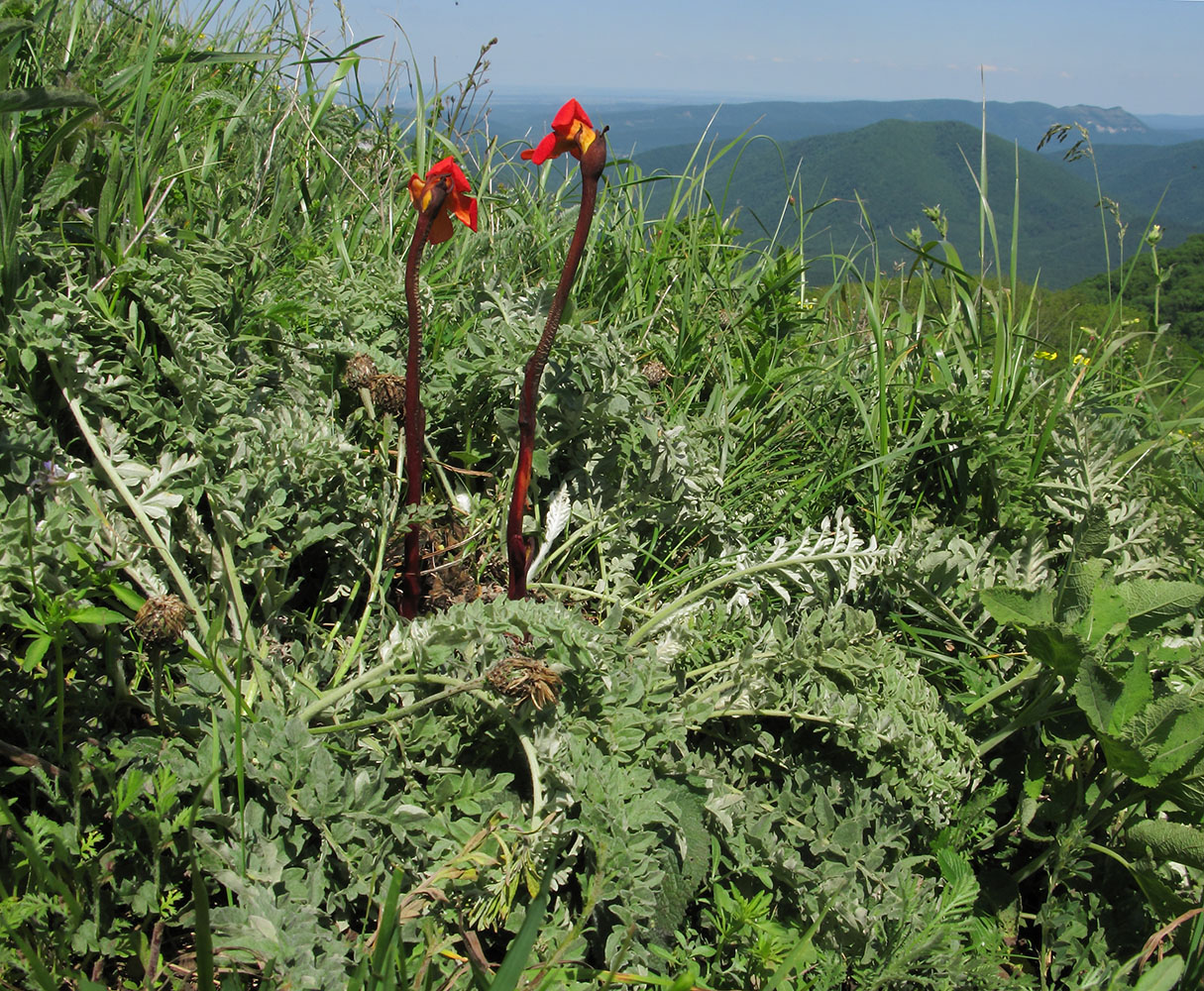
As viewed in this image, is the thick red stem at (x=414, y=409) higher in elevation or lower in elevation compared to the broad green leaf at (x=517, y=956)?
higher

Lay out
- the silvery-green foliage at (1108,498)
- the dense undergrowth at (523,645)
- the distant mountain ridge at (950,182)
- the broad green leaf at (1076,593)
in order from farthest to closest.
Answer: the distant mountain ridge at (950,182) < the silvery-green foliage at (1108,498) < the broad green leaf at (1076,593) < the dense undergrowth at (523,645)

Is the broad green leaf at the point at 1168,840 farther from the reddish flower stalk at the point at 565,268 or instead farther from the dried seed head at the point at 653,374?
the dried seed head at the point at 653,374

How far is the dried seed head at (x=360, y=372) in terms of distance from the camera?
2.00 m

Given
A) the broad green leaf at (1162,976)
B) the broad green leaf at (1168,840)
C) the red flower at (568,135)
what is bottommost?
the broad green leaf at (1162,976)

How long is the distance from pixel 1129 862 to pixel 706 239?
2.83 meters

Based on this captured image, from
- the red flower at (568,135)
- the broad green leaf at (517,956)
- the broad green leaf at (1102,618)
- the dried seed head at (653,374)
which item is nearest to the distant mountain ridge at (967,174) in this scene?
the dried seed head at (653,374)

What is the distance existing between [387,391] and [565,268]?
2.09 feet

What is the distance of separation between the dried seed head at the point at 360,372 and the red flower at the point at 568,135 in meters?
0.66

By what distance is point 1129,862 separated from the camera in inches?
67.3

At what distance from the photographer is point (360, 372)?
6.56 ft

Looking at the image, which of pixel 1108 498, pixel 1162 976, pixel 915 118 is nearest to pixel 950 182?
pixel 915 118

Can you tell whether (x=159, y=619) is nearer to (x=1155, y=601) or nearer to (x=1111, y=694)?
(x=1111, y=694)

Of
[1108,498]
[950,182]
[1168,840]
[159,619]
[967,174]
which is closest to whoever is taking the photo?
[159,619]

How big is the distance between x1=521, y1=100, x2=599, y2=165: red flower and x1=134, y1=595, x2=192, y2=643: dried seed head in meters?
1.04
